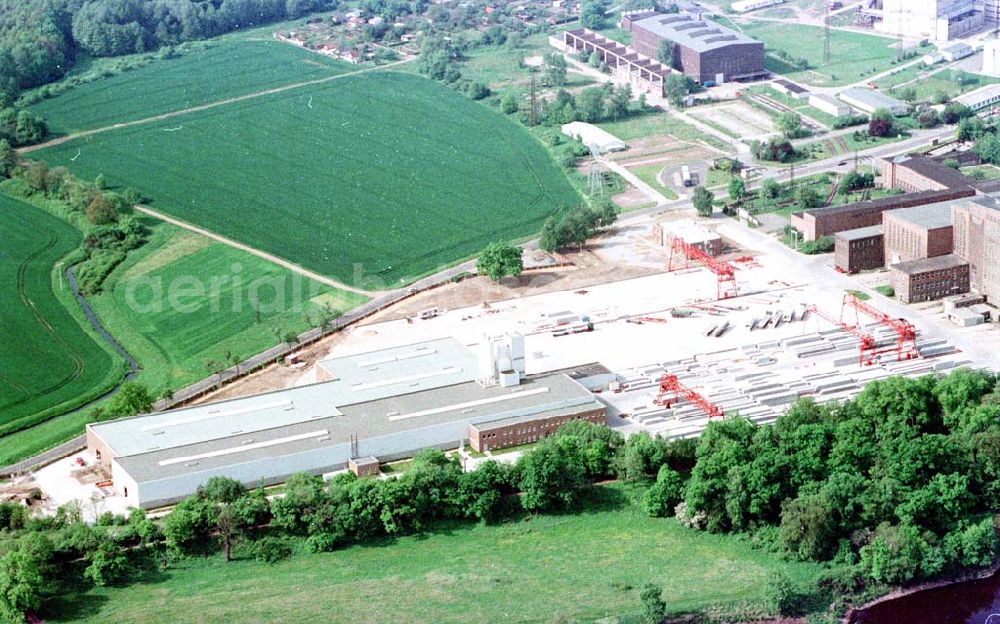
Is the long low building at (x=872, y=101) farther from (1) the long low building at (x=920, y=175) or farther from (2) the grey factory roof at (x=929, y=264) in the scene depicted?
(2) the grey factory roof at (x=929, y=264)

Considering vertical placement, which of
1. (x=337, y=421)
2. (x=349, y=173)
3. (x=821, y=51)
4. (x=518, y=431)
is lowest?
(x=821, y=51)

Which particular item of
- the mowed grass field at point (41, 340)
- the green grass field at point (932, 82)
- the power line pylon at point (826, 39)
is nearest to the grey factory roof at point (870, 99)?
the green grass field at point (932, 82)

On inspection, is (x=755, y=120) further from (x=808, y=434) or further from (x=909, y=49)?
(x=808, y=434)

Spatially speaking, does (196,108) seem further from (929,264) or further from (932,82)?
(929,264)

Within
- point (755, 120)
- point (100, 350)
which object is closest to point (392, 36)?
point (755, 120)

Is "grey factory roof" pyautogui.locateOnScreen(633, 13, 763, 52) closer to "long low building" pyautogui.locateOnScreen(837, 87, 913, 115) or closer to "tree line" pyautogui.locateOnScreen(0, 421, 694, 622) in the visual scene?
"long low building" pyautogui.locateOnScreen(837, 87, 913, 115)

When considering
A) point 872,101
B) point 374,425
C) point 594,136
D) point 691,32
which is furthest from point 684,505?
point 691,32
